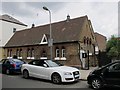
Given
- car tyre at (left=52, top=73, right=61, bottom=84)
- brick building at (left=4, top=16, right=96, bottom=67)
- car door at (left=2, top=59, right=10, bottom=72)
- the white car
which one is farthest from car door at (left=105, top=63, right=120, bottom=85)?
brick building at (left=4, top=16, right=96, bottom=67)

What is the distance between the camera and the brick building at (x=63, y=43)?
26.4m

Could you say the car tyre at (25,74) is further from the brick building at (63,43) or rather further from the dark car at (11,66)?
the brick building at (63,43)

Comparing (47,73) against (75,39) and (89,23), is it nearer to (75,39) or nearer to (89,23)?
(75,39)

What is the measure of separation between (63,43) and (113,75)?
57.9 feet

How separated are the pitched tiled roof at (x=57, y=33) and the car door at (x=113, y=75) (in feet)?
51.2

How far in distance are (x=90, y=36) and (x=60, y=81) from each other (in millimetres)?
18722

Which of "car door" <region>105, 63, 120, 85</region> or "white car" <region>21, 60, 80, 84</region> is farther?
"white car" <region>21, 60, 80, 84</region>

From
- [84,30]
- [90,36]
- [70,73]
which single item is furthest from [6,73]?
[90,36]

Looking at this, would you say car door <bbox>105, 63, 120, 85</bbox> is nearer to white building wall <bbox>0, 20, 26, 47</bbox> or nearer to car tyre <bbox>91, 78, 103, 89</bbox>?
car tyre <bbox>91, 78, 103, 89</bbox>

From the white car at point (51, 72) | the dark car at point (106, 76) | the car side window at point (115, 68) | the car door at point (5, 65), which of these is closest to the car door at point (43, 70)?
the white car at point (51, 72)

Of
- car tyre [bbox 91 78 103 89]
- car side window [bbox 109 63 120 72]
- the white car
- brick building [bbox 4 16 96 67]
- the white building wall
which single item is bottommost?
car tyre [bbox 91 78 103 89]

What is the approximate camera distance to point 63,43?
27812mm

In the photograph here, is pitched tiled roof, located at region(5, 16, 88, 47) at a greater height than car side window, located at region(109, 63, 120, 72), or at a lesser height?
greater

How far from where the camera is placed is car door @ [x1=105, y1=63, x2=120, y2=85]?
1028cm
